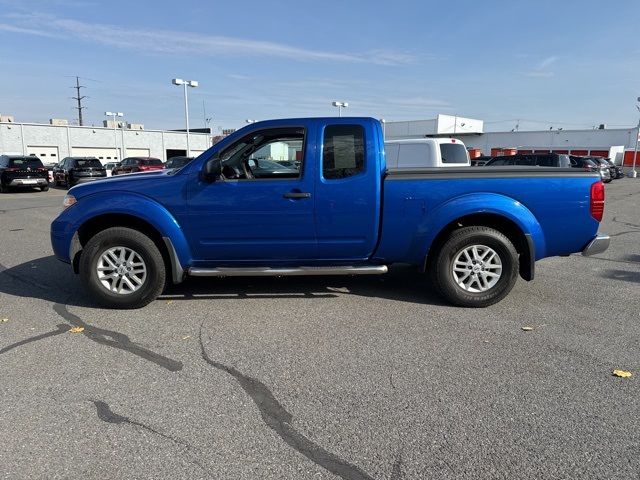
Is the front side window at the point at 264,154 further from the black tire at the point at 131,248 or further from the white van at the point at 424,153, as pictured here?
the white van at the point at 424,153

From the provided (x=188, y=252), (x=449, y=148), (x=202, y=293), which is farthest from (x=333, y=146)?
(x=449, y=148)

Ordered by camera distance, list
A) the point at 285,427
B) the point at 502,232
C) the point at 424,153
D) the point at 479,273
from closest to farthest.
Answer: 1. the point at 285,427
2. the point at 479,273
3. the point at 502,232
4. the point at 424,153

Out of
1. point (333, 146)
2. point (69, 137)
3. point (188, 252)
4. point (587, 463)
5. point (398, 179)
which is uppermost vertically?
point (69, 137)

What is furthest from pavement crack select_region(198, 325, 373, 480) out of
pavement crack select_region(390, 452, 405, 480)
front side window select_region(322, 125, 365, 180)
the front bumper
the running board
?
the front bumper

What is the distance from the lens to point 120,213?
5.00m

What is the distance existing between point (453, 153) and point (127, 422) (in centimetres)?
1054

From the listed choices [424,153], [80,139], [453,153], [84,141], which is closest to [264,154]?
[424,153]

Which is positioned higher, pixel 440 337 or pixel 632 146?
pixel 632 146

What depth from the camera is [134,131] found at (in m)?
55.6

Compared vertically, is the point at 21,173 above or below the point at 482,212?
above

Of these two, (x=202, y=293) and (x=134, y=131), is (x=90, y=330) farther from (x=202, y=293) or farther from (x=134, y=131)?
(x=134, y=131)

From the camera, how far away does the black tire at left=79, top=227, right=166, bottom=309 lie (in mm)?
4977

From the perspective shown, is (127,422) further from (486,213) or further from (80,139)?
(80,139)

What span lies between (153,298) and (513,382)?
364cm
